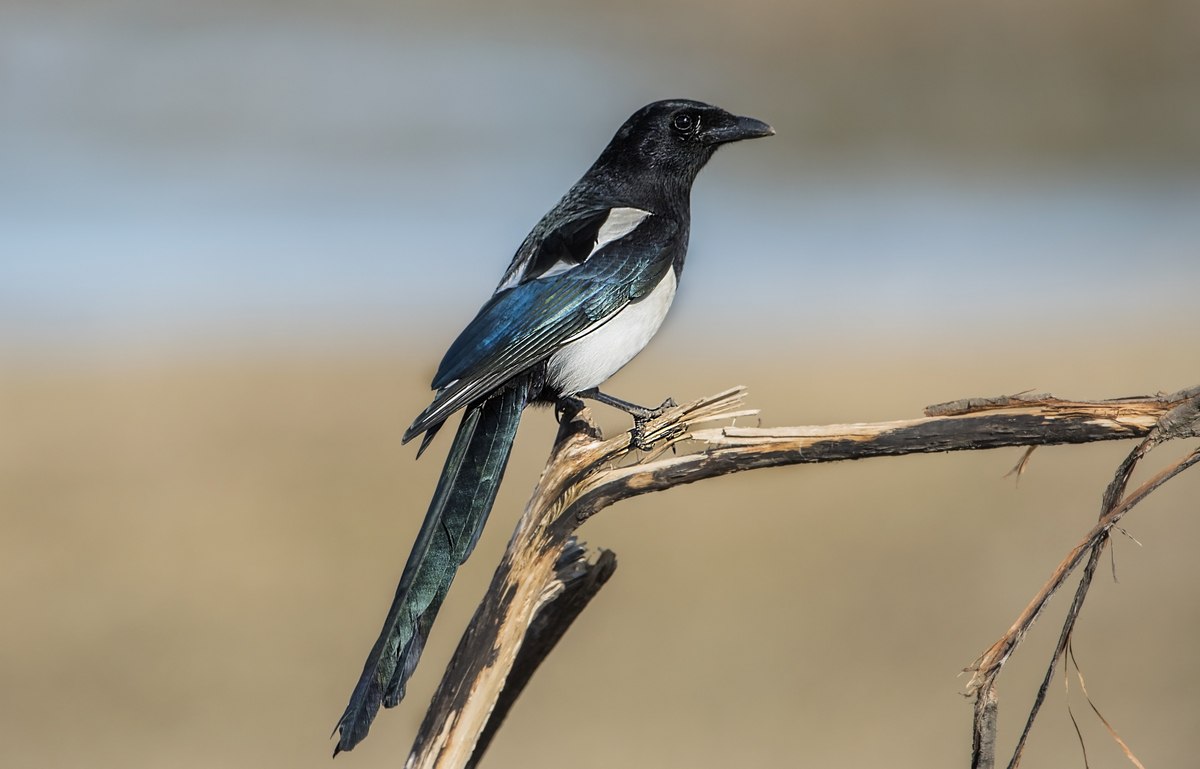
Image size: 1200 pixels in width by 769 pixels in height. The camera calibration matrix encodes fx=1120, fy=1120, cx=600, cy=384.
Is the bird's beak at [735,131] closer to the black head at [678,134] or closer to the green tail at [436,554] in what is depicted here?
the black head at [678,134]

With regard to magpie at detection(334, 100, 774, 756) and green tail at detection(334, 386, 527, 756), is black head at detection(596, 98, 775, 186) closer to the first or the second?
magpie at detection(334, 100, 774, 756)

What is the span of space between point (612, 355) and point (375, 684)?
42.9 inches

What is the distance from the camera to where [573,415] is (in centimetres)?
264

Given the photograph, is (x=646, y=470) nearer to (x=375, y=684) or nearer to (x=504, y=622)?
(x=504, y=622)

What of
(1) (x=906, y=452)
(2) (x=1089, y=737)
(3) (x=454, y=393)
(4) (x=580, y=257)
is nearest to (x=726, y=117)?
(4) (x=580, y=257)

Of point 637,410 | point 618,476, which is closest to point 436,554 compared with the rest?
point 618,476

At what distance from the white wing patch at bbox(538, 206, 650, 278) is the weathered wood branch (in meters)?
0.49

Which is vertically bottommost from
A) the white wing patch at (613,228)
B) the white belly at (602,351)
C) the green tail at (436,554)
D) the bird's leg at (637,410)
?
the green tail at (436,554)

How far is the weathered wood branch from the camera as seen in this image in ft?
5.06

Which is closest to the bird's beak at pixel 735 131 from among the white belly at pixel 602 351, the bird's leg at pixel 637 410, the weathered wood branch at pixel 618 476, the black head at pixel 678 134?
the black head at pixel 678 134

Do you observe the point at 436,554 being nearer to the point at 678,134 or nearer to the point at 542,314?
the point at 542,314

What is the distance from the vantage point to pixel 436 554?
2.19m

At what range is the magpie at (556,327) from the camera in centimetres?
214

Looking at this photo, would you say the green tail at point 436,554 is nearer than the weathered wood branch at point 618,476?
No
